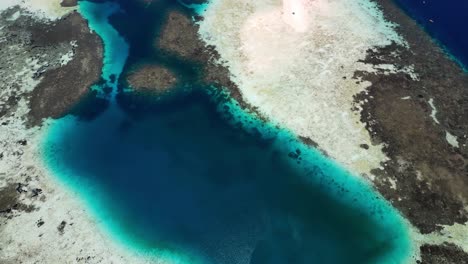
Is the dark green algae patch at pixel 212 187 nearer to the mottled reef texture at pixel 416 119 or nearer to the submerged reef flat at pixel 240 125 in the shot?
the submerged reef flat at pixel 240 125

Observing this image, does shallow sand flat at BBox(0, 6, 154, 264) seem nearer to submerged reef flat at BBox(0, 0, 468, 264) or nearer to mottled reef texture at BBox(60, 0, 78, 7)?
submerged reef flat at BBox(0, 0, 468, 264)

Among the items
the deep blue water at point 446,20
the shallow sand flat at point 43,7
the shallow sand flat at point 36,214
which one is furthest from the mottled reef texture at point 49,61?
the deep blue water at point 446,20

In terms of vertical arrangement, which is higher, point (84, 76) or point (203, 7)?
point (203, 7)

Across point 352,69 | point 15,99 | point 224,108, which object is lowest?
point 15,99

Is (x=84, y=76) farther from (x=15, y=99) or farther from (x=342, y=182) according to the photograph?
(x=342, y=182)

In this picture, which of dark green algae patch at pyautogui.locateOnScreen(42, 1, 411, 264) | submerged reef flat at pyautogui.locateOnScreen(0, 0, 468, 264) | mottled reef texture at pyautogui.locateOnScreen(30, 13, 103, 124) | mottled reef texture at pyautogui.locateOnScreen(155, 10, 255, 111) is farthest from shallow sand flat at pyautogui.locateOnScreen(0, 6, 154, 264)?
mottled reef texture at pyautogui.locateOnScreen(155, 10, 255, 111)

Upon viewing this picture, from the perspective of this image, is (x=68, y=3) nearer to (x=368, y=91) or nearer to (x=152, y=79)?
(x=152, y=79)

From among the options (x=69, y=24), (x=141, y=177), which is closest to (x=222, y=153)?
(x=141, y=177)

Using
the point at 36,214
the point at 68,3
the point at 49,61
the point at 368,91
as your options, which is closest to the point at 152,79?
the point at 49,61
